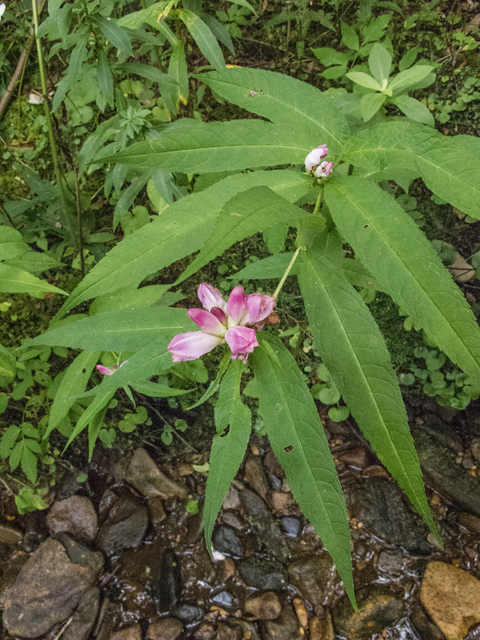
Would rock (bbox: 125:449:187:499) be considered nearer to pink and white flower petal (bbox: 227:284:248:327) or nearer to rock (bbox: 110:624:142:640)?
rock (bbox: 110:624:142:640)

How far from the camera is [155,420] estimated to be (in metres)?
2.47

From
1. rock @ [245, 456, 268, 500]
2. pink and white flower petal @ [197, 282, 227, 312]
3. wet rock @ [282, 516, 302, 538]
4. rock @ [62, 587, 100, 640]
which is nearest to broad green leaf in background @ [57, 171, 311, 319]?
pink and white flower petal @ [197, 282, 227, 312]

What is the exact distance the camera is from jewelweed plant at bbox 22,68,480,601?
27.0 inches

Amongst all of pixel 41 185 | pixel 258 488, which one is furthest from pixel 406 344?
pixel 41 185

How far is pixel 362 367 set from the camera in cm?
78

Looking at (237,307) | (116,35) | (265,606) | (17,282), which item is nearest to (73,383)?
(17,282)

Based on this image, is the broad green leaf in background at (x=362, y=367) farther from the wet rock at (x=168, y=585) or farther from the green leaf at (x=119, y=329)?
the wet rock at (x=168, y=585)

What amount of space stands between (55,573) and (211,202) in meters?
2.47

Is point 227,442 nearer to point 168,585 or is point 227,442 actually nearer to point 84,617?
point 168,585

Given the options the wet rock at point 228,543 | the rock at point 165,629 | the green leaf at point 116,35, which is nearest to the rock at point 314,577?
the wet rock at point 228,543

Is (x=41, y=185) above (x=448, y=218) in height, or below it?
above

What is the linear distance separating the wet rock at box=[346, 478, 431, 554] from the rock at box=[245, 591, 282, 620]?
24.3 inches

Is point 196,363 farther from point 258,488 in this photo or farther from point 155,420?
point 258,488

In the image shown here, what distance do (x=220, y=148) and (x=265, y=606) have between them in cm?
229
